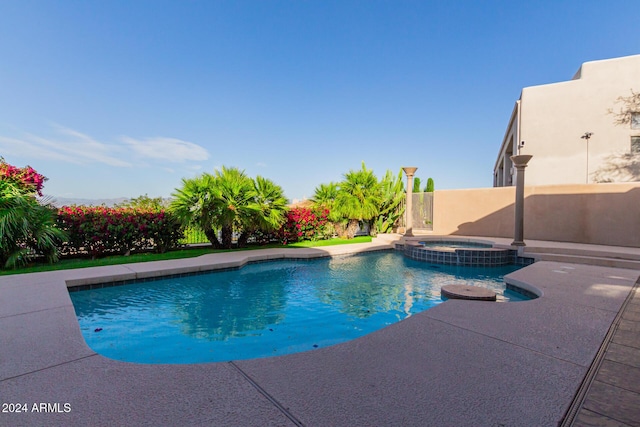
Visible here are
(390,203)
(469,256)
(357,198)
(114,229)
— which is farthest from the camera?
(390,203)

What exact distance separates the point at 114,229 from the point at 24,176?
2333 millimetres

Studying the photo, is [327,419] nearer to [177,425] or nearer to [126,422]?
[177,425]

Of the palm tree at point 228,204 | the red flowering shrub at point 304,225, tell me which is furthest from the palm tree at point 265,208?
the red flowering shrub at point 304,225

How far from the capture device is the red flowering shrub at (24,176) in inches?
277

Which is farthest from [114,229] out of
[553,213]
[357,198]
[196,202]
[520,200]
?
[553,213]

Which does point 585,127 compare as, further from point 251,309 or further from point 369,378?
point 369,378

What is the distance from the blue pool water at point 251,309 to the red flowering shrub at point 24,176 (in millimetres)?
4025

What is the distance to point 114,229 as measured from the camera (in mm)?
8094

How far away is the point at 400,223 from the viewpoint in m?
16.3

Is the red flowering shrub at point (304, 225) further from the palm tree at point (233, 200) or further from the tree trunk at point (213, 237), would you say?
the tree trunk at point (213, 237)

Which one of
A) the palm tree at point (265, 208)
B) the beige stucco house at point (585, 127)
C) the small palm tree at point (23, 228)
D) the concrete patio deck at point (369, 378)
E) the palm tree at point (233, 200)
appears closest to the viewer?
the concrete patio deck at point (369, 378)

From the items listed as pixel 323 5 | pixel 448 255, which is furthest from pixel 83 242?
pixel 323 5

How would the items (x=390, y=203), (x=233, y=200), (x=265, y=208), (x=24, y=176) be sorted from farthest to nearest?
(x=390, y=203)
(x=265, y=208)
(x=233, y=200)
(x=24, y=176)

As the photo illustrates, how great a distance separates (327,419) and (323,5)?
14.4 meters
